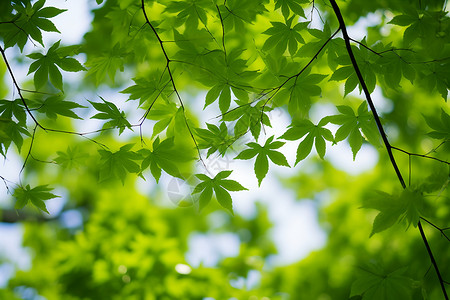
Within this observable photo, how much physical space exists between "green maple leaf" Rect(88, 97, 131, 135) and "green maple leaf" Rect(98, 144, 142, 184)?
9 centimetres

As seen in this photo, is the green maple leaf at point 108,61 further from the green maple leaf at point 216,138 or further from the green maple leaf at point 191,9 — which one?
the green maple leaf at point 216,138

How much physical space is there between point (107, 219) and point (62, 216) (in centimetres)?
383

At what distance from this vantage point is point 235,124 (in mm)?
1540

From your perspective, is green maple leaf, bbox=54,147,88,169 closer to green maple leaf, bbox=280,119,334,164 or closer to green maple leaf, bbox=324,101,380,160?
green maple leaf, bbox=280,119,334,164

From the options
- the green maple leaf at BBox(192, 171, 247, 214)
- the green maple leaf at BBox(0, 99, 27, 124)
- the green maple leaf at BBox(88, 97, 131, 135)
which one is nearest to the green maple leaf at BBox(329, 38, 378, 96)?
the green maple leaf at BBox(192, 171, 247, 214)

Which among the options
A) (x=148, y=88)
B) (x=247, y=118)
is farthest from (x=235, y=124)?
(x=148, y=88)

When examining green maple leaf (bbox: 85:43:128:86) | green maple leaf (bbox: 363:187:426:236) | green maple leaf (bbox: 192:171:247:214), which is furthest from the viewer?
green maple leaf (bbox: 85:43:128:86)

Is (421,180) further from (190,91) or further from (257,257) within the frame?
(190,91)

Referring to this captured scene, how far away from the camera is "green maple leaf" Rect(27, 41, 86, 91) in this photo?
1.50m

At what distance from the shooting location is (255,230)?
769 cm

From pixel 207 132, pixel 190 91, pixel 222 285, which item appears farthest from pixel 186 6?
pixel 190 91

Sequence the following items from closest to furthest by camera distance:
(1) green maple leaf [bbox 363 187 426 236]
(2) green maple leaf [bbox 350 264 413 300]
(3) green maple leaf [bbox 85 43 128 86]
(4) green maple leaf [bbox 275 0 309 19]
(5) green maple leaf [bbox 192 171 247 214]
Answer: (1) green maple leaf [bbox 363 187 426 236]
(2) green maple leaf [bbox 350 264 413 300]
(5) green maple leaf [bbox 192 171 247 214]
(4) green maple leaf [bbox 275 0 309 19]
(3) green maple leaf [bbox 85 43 128 86]

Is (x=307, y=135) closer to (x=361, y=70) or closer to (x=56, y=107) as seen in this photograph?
(x=361, y=70)

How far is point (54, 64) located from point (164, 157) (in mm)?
602
